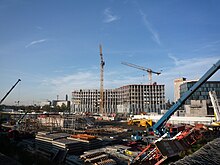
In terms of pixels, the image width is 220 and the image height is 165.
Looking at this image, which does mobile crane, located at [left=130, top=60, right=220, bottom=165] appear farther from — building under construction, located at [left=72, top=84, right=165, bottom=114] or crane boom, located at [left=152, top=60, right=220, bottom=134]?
building under construction, located at [left=72, top=84, right=165, bottom=114]

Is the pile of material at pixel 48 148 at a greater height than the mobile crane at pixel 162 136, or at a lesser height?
lesser

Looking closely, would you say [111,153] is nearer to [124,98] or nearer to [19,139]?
[19,139]

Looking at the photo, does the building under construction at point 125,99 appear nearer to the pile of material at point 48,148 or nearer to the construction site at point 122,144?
the construction site at point 122,144

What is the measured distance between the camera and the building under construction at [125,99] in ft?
343

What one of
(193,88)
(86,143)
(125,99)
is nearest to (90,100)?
(125,99)

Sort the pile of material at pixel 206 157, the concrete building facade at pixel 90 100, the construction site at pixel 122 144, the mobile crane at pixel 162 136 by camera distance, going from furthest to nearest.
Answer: the concrete building facade at pixel 90 100, the mobile crane at pixel 162 136, the construction site at pixel 122 144, the pile of material at pixel 206 157

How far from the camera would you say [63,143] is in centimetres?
1319

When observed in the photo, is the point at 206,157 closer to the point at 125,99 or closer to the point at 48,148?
the point at 48,148

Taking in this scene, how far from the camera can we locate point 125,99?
384ft

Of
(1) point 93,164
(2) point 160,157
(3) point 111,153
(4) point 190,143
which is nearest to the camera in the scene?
(2) point 160,157

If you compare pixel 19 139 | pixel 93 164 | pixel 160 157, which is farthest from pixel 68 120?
pixel 160 157

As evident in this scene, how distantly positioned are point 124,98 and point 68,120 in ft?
293

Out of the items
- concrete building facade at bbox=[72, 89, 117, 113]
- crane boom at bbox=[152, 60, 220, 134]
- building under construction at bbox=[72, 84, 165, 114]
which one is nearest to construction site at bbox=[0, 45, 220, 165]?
crane boom at bbox=[152, 60, 220, 134]

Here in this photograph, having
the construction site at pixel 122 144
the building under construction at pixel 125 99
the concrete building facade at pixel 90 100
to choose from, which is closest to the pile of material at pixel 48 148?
the construction site at pixel 122 144
